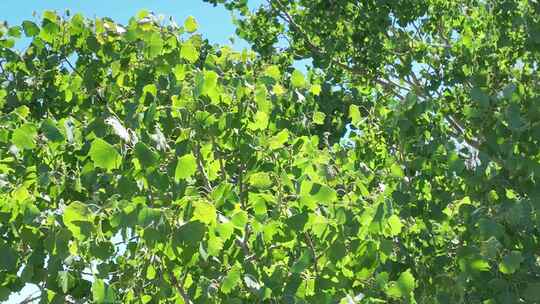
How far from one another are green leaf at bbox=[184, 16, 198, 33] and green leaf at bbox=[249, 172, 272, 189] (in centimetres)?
107

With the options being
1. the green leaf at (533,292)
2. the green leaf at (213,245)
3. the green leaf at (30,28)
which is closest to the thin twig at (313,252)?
the green leaf at (213,245)

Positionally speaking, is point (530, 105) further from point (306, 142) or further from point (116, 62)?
point (116, 62)

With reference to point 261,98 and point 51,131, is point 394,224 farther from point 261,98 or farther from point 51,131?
point 51,131

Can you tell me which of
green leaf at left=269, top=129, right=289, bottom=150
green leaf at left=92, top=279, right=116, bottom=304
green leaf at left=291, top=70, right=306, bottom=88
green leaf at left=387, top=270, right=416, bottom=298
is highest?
green leaf at left=291, top=70, right=306, bottom=88

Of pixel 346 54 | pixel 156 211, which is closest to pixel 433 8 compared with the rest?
pixel 346 54

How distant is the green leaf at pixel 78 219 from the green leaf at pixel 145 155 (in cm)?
28

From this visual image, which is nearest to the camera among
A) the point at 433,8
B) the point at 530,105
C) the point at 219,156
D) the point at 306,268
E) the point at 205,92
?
the point at 306,268

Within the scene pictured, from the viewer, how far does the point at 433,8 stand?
27.3ft

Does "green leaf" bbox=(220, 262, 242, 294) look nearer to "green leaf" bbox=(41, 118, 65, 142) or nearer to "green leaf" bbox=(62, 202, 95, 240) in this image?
"green leaf" bbox=(62, 202, 95, 240)

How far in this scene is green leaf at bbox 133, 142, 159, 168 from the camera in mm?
2738

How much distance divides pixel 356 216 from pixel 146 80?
57.6 inches

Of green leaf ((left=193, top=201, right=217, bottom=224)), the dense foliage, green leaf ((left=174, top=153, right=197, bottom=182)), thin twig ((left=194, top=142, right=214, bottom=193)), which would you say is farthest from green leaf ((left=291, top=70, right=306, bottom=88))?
green leaf ((left=193, top=201, right=217, bottom=224))

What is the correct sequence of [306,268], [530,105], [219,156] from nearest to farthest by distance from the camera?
[306,268]
[219,156]
[530,105]

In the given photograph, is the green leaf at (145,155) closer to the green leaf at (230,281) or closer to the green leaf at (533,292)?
the green leaf at (230,281)
